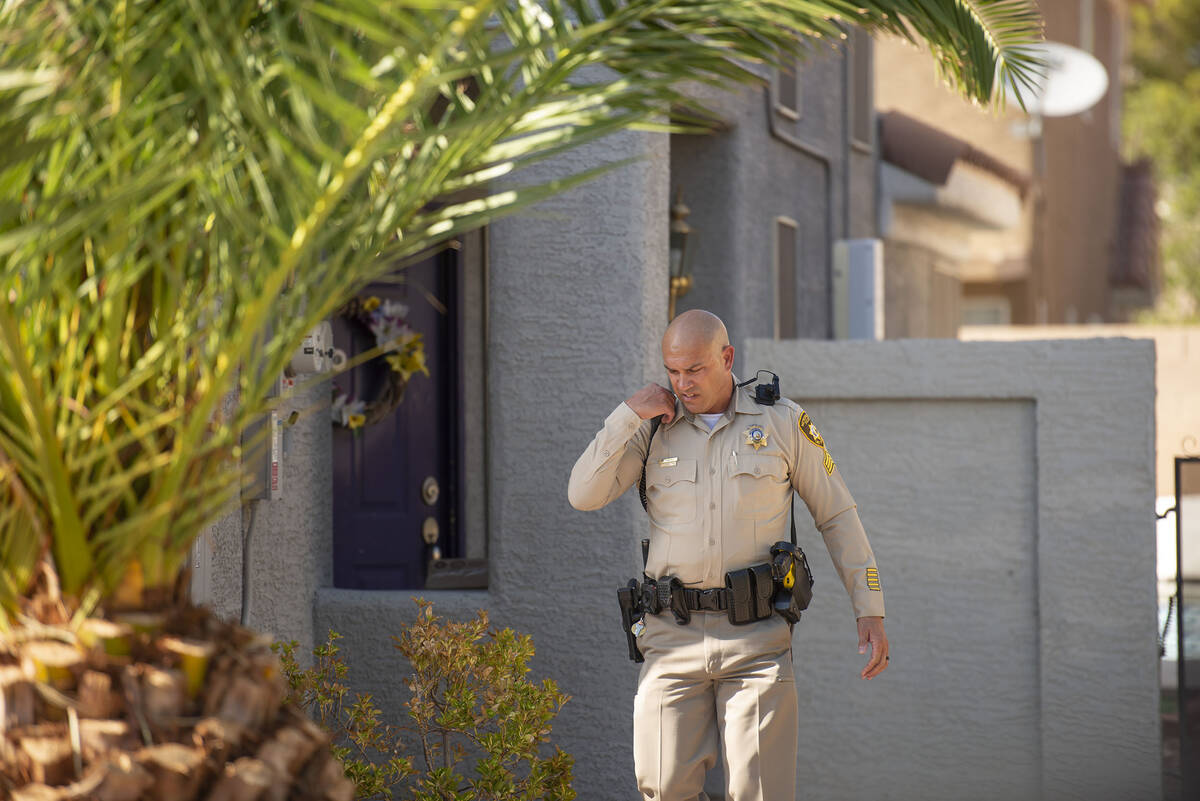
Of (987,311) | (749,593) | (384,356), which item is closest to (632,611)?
(749,593)

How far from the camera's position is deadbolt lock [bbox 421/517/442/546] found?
7000 mm

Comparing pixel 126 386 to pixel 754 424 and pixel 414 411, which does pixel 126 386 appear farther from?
pixel 414 411

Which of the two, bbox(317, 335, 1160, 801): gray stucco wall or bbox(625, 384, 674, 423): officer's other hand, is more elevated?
bbox(625, 384, 674, 423): officer's other hand

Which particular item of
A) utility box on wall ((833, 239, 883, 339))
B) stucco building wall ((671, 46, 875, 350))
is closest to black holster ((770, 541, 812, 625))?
stucco building wall ((671, 46, 875, 350))

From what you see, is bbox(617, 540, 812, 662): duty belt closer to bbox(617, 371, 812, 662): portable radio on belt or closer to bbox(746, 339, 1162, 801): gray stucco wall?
bbox(617, 371, 812, 662): portable radio on belt

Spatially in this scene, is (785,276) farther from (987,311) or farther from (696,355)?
(987,311)

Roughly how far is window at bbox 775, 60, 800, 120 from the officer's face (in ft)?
13.9

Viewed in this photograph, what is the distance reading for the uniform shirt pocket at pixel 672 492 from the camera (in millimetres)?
4453

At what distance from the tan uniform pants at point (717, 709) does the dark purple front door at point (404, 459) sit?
243 cm

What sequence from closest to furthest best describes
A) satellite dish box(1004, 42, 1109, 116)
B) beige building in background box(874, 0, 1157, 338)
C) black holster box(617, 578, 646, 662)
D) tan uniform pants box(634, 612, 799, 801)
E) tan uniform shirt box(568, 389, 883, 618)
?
tan uniform pants box(634, 612, 799, 801) → tan uniform shirt box(568, 389, 883, 618) → black holster box(617, 578, 646, 662) → beige building in background box(874, 0, 1157, 338) → satellite dish box(1004, 42, 1109, 116)

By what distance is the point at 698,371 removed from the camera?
439 centimetres

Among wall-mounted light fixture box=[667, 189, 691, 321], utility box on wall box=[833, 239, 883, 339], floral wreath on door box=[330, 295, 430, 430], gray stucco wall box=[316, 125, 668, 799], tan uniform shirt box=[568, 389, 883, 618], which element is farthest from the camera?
utility box on wall box=[833, 239, 883, 339]

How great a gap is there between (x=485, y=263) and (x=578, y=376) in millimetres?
1672

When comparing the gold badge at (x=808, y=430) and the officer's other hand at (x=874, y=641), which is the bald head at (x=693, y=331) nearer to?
the gold badge at (x=808, y=430)
